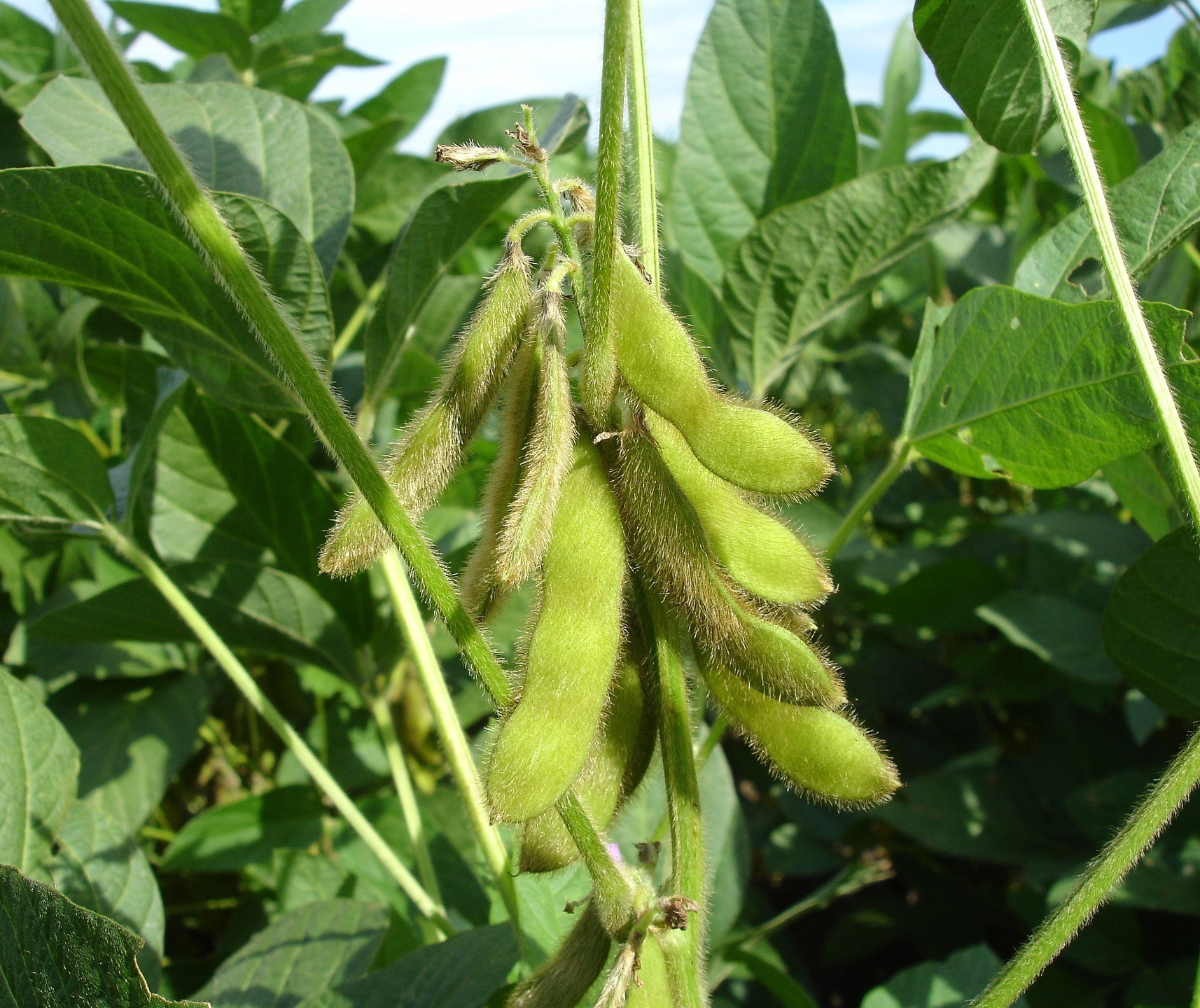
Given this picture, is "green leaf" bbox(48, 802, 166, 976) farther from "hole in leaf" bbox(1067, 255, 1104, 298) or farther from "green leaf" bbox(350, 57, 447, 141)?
"green leaf" bbox(350, 57, 447, 141)

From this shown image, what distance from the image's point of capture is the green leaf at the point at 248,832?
164cm

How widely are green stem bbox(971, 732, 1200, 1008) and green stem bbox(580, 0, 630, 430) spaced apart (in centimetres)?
54

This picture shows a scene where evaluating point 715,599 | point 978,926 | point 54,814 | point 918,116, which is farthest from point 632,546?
point 918,116

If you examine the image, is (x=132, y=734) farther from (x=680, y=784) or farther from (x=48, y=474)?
(x=680, y=784)

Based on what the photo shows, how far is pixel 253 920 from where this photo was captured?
187 centimetres

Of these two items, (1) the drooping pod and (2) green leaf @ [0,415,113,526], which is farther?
(2) green leaf @ [0,415,113,526]

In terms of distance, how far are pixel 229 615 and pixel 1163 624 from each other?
1.23 meters

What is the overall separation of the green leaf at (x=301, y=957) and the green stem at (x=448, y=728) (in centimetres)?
19

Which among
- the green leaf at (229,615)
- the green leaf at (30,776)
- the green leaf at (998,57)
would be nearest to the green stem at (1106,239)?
the green leaf at (998,57)

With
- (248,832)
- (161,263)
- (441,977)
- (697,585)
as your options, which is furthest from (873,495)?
(248,832)

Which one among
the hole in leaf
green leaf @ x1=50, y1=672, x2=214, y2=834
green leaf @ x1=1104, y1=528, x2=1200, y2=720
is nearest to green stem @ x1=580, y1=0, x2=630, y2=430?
green leaf @ x1=1104, y1=528, x2=1200, y2=720

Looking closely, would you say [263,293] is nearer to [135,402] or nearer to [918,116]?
[135,402]

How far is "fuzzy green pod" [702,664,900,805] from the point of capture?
32.9 inches

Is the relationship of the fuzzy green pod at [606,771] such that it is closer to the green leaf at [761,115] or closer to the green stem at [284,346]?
the green stem at [284,346]
